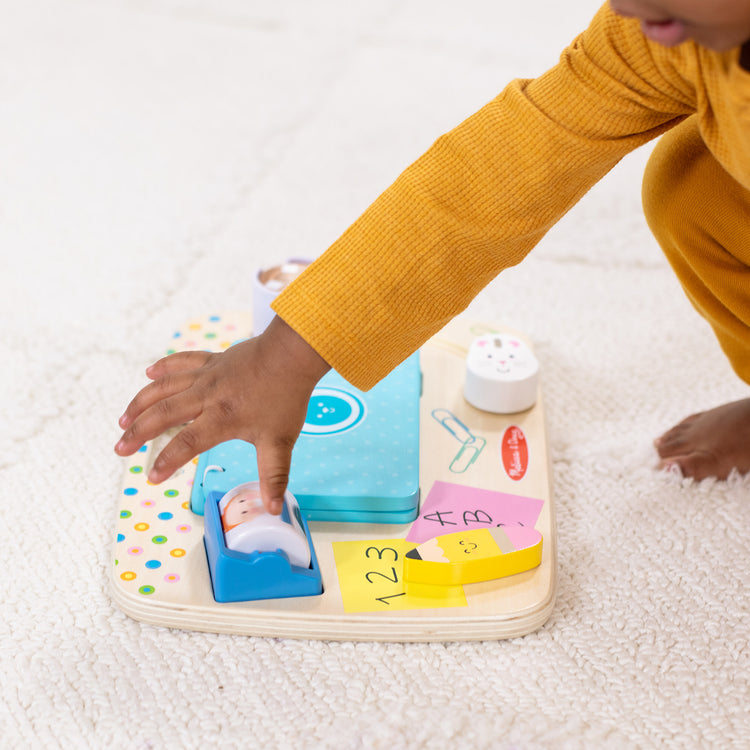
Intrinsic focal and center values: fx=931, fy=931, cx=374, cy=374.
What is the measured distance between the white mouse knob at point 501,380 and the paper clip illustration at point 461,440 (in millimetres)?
28

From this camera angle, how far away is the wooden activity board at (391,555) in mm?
588

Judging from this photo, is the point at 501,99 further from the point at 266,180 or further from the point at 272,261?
the point at 266,180

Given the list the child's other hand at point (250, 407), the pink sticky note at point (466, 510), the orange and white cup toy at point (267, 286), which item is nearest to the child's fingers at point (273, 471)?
the child's other hand at point (250, 407)

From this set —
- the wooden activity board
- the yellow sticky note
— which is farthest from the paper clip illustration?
the yellow sticky note

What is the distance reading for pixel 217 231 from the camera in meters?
1.12

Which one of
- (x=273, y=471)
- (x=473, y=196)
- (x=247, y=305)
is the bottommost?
(x=247, y=305)

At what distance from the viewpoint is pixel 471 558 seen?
607 mm

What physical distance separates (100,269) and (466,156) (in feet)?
→ 1.89

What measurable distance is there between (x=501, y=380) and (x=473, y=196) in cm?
23

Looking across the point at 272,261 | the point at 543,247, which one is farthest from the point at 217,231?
the point at 543,247

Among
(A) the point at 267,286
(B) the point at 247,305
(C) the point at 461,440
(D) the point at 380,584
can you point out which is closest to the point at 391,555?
(D) the point at 380,584

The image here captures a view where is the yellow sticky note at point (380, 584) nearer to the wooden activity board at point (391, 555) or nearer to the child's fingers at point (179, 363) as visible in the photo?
the wooden activity board at point (391, 555)

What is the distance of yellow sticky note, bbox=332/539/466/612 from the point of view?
1.96 ft

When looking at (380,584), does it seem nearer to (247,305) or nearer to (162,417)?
(162,417)
